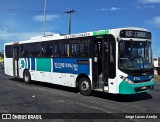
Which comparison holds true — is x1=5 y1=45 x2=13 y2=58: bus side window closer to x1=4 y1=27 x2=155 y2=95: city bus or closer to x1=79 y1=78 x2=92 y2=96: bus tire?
x1=4 y1=27 x2=155 y2=95: city bus

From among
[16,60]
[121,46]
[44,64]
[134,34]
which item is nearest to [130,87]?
[121,46]

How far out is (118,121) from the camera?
9008mm

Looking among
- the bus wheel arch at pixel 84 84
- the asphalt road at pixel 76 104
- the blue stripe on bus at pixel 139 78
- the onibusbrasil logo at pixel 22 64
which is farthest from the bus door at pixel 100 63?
the onibusbrasil logo at pixel 22 64

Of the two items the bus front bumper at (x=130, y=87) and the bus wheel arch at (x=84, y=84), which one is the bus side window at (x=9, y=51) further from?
the bus front bumper at (x=130, y=87)

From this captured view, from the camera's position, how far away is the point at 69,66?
51.8ft

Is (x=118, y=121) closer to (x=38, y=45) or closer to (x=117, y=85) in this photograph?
(x=117, y=85)

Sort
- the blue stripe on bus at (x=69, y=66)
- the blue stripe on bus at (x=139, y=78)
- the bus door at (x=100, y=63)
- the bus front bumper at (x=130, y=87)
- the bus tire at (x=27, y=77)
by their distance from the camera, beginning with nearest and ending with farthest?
the bus front bumper at (x=130, y=87)
the blue stripe on bus at (x=139, y=78)
the bus door at (x=100, y=63)
the blue stripe on bus at (x=69, y=66)
the bus tire at (x=27, y=77)

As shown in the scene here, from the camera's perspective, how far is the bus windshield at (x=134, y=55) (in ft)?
41.3

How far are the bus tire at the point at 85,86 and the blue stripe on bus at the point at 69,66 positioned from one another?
43cm

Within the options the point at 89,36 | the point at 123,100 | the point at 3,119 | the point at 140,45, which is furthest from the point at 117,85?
the point at 3,119

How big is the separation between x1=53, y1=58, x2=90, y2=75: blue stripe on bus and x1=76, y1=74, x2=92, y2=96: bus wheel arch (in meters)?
0.29

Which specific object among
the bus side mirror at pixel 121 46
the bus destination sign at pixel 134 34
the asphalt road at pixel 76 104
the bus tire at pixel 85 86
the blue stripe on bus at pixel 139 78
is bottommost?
the asphalt road at pixel 76 104

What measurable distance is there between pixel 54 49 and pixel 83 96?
3.99 meters

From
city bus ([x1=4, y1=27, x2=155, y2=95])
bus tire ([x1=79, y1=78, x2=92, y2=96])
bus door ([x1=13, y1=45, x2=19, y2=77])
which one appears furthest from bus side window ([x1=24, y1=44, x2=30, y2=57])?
bus tire ([x1=79, y1=78, x2=92, y2=96])
